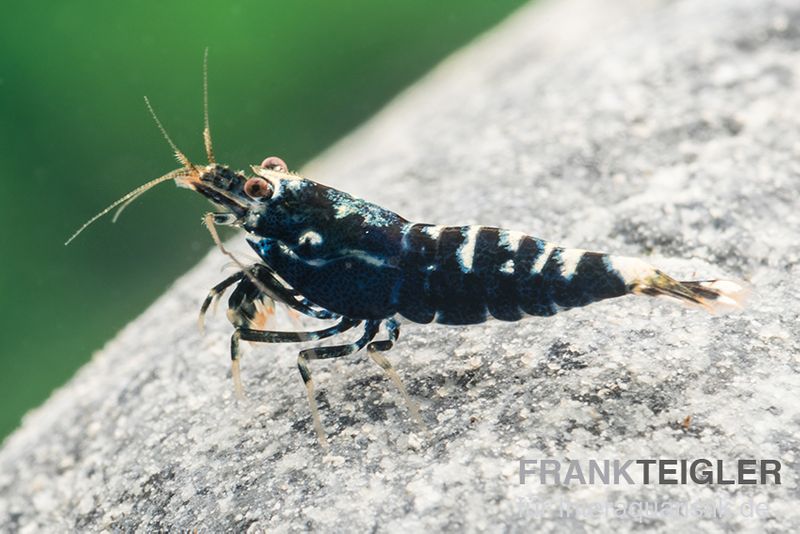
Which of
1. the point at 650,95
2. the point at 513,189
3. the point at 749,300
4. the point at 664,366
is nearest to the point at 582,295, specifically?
the point at 664,366

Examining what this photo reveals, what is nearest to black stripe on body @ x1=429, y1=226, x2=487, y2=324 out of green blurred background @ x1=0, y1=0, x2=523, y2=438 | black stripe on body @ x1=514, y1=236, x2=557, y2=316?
black stripe on body @ x1=514, y1=236, x2=557, y2=316

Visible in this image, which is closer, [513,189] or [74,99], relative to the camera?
[513,189]

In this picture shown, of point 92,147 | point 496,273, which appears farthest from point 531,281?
point 92,147

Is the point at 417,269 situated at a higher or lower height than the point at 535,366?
higher

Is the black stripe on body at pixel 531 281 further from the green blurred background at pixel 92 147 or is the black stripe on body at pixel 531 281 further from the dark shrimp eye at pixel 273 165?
the green blurred background at pixel 92 147

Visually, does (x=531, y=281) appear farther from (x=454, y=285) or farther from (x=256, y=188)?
(x=256, y=188)

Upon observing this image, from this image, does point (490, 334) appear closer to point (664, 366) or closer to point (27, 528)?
point (664, 366)
